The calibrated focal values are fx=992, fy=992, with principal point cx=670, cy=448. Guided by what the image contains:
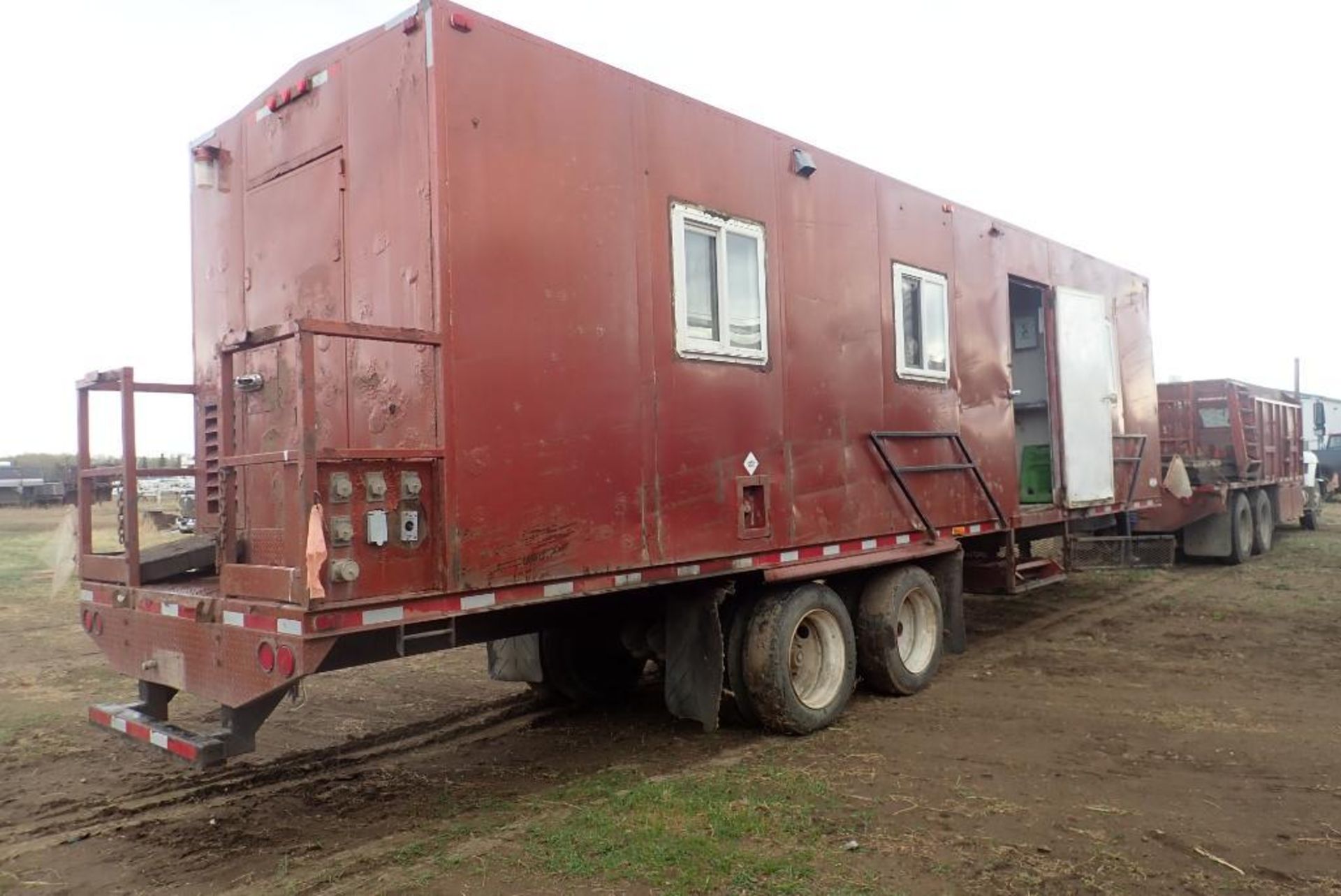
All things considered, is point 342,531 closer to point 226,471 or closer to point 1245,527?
point 226,471

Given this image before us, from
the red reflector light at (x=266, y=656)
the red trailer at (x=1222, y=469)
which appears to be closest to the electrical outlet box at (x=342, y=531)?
the red reflector light at (x=266, y=656)

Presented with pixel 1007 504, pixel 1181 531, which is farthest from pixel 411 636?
pixel 1181 531

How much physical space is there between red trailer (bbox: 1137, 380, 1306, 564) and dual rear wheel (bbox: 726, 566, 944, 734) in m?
7.93

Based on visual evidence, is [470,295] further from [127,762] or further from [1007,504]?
[1007,504]

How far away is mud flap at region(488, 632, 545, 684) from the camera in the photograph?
6.81m

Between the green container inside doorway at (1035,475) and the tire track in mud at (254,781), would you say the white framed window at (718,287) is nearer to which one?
the tire track in mud at (254,781)

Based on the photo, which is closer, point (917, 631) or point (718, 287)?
point (718, 287)

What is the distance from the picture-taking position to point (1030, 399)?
10875 mm

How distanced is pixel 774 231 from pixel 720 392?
1.25 meters

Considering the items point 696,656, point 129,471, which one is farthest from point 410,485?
point 696,656

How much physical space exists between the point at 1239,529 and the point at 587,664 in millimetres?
12230

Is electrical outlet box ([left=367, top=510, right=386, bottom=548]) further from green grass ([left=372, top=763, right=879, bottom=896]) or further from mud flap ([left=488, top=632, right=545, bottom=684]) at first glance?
mud flap ([left=488, top=632, right=545, bottom=684])

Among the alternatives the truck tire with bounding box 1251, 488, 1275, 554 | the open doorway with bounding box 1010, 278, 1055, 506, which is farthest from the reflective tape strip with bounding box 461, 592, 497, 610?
the truck tire with bounding box 1251, 488, 1275, 554

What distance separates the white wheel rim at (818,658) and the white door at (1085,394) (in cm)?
399
